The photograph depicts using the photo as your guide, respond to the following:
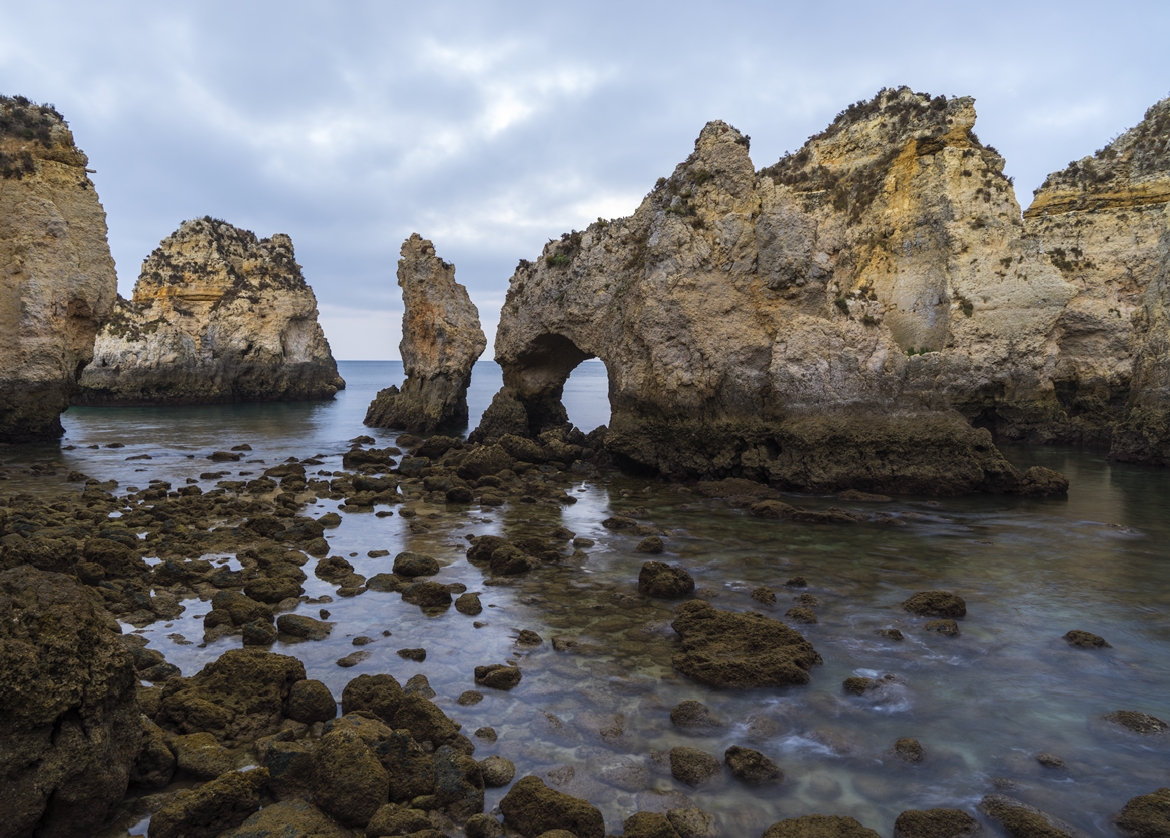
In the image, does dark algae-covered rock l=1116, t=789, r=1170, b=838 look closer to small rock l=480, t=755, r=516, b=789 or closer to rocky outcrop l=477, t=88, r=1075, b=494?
small rock l=480, t=755, r=516, b=789

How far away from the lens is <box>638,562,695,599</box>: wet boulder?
10648 millimetres

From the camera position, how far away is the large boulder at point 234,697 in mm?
6352

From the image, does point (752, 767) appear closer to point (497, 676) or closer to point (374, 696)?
point (497, 676)

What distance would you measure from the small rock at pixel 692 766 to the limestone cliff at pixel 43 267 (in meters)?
29.6

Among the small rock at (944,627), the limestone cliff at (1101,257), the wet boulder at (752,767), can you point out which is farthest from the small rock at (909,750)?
the limestone cliff at (1101,257)

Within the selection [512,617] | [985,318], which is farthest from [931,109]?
[512,617]

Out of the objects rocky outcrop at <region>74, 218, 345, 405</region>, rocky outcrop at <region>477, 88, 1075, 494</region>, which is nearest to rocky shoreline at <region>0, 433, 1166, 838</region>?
rocky outcrop at <region>477, 88, 1075, 494</region>

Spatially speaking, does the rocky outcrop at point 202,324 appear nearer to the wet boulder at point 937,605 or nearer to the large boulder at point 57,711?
the large boulder at point 57,711

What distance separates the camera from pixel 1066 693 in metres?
7.81

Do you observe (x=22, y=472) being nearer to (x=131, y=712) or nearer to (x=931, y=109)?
(x=131, y=712)

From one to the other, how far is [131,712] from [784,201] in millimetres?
19508

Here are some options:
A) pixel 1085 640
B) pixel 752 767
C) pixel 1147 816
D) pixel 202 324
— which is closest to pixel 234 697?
pixel 752 767

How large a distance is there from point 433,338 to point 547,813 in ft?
114

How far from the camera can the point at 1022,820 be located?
5500 millimetres
